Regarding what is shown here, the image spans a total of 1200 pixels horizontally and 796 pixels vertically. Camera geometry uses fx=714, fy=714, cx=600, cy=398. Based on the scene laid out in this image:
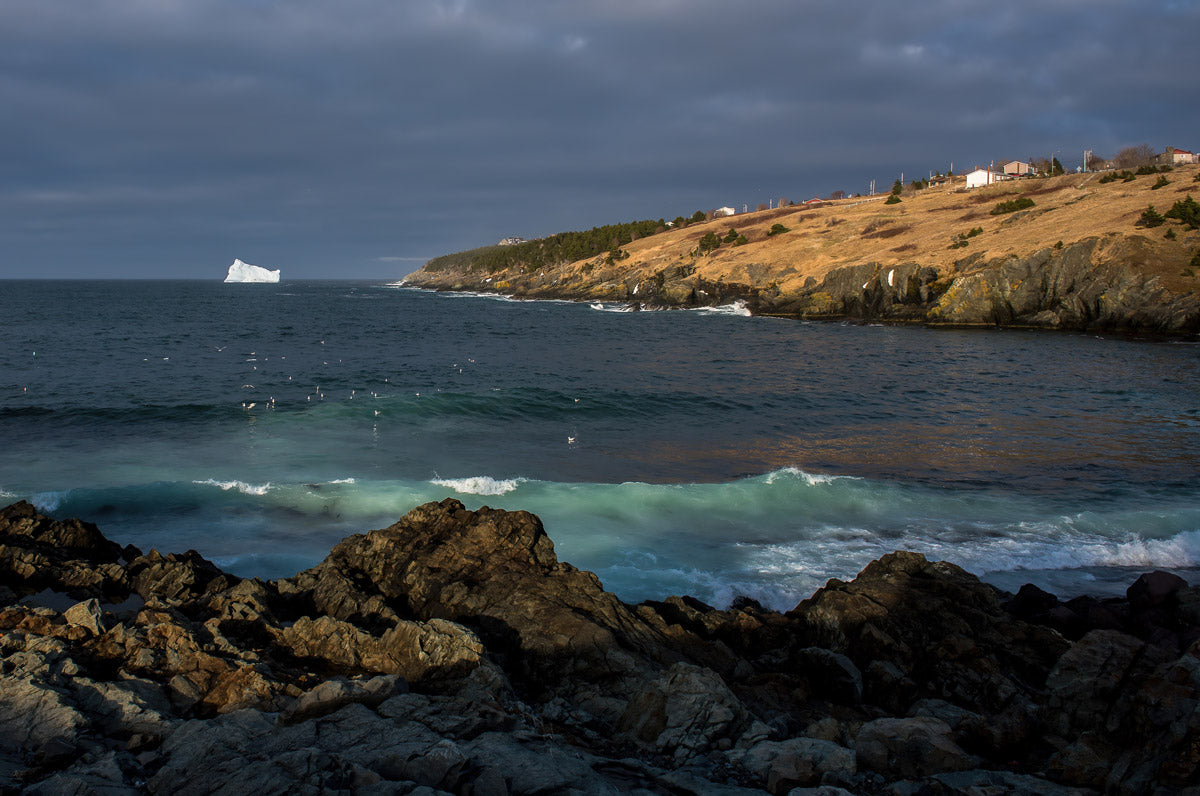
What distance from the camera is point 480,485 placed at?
67.7 feet

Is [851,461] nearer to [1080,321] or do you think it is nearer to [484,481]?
[484,481]

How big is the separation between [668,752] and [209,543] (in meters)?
13.4

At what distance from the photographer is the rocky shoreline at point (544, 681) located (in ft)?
20.0

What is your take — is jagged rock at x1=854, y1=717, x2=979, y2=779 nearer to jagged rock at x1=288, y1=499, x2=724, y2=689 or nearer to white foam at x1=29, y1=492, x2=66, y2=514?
jagged rock at x1=288, y1=499, x2=724, y2=689

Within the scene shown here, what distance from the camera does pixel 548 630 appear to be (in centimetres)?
984

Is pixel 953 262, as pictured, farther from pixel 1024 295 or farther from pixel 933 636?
pixel 933 636

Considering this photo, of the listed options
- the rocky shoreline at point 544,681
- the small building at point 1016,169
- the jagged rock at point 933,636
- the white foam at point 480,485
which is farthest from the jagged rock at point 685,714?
the small building at point 1016,169

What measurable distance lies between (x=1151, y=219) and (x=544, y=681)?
78.4 meters

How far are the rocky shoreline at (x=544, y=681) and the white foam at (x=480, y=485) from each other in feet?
22.3

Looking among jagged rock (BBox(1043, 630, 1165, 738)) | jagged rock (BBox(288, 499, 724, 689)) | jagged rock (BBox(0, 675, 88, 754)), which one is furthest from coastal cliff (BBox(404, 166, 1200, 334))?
jagged rock (BBox(0, 675, 88, 754))

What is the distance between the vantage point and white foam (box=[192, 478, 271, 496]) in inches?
784

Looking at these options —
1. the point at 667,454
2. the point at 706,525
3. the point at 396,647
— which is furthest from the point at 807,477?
the point at 396,647

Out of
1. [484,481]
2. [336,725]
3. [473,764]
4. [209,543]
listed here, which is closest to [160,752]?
[336,725]

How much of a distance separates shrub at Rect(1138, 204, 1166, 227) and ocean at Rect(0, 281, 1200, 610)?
811 inches
